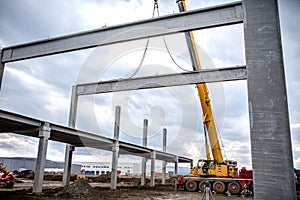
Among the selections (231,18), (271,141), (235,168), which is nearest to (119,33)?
(231,18)

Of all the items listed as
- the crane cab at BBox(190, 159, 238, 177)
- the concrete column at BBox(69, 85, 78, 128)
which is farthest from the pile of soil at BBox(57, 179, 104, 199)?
the crane cab at BBox(190, 159, 238, 177)

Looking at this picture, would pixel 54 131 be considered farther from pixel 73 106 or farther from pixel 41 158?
Result: pixel 73 106

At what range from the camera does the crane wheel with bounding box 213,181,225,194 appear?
1945cm

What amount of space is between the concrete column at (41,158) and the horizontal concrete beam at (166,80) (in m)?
4.52

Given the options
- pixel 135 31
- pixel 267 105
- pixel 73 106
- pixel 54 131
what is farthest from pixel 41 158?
pixel 267 105

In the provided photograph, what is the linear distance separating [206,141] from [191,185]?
4.60 metres

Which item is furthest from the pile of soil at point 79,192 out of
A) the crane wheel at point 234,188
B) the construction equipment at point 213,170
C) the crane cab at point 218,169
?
the crane wheel at point 234,188

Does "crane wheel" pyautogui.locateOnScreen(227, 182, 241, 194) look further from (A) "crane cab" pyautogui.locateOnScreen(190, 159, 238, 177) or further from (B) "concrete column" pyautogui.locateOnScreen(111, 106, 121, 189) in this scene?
(B) "concrete column" pyautogui.locateOnScreen(111, 106, 121, 189)

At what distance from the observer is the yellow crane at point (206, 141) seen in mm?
15883

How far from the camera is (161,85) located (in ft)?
53.3

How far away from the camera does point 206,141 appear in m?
18.1

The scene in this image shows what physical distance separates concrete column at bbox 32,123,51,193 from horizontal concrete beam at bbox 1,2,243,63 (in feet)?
15.5

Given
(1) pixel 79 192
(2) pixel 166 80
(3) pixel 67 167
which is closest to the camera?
(1) pixel 79 192

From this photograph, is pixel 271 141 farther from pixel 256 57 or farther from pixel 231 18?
pixel 231 18
